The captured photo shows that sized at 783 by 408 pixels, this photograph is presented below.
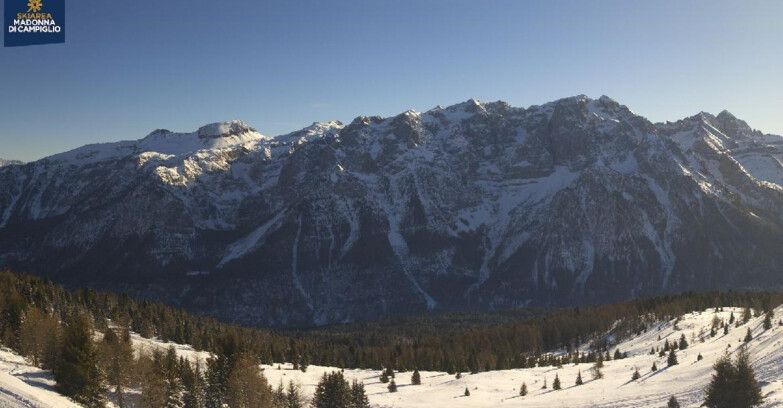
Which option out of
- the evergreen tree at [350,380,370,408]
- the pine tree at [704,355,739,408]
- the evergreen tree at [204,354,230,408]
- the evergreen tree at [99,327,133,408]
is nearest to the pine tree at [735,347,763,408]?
the pine tree at [704,355,739,408]

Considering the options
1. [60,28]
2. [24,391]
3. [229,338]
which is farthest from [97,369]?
[60,28]

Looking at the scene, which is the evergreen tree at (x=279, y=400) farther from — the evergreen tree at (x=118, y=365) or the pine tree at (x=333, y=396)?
the evergreen tree at (x=118, y=365)

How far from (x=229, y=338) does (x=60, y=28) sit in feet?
182

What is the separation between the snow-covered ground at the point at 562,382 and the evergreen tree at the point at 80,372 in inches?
88.6

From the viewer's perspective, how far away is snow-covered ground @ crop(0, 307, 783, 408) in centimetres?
6788

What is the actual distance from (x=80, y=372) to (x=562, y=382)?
66373 millimetres

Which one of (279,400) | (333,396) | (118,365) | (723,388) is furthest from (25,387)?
(723,388)

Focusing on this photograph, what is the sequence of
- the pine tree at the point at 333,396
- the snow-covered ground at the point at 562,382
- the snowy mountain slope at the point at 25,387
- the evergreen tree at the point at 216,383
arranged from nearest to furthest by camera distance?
→ the snowy mountain slope at the point at 25,387 < the snow-covered ground at the point at 562,382 < the pine tree at the point at 333,396 < the evergreen tree at the point at 216,383

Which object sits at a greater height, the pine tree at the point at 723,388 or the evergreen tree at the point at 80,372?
the evergreen tree at the point at 80,372

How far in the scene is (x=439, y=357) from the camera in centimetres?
17700

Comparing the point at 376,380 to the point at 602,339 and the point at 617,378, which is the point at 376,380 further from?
the point at 602,339

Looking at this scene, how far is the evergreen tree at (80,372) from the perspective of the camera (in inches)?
3167

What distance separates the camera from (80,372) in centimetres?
8050

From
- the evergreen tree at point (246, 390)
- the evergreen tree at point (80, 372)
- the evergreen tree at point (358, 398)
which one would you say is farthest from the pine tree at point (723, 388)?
the evergreen tree at point (80, 372)
